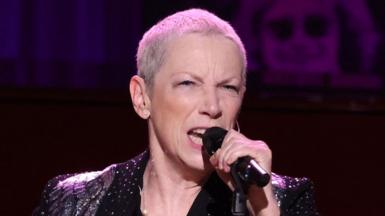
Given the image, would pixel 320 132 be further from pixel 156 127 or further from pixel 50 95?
pixel 156 127

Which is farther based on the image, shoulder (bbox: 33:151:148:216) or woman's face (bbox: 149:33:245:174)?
shoulder (bbox: 33:151:148:216)

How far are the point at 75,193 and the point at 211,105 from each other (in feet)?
1.40

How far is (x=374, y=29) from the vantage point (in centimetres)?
294

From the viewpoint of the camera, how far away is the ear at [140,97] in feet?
5.64

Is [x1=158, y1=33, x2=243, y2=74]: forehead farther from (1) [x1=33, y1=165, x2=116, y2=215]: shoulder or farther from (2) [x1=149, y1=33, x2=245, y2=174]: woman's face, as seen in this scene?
(1) [x1=33, y1=165, x2=116, y2=215]: shoulder

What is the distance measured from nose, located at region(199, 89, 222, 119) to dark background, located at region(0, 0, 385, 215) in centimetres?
126

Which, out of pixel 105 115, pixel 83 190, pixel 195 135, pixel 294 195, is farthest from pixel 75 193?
pixel 105 115

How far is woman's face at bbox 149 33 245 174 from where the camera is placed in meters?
1.57

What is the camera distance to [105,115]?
2867 mm

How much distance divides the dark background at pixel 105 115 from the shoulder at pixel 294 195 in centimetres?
111

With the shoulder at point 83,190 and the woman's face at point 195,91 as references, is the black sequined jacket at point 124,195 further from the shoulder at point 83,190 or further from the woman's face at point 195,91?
the woman's face at point 195,91

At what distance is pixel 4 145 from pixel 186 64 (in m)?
1.41

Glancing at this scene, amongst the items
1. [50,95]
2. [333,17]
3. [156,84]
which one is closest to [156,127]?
[156,84]

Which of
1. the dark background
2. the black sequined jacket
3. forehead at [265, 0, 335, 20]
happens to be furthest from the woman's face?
forehead at [265, 0, 335, 20]
